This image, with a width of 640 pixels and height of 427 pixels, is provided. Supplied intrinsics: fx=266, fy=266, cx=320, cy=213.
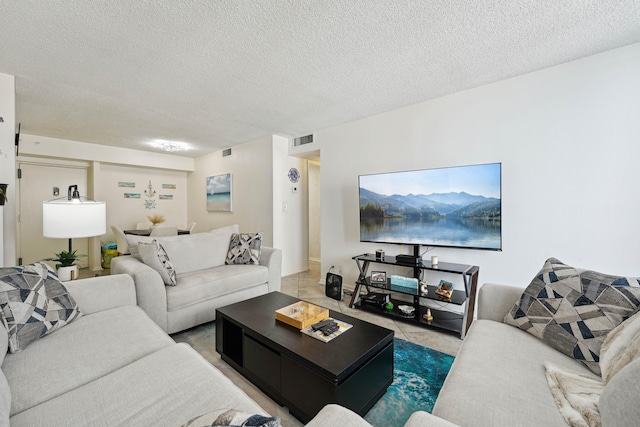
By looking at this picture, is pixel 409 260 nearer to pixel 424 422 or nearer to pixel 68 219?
pixel 424 422

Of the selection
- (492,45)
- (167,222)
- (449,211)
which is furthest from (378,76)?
(167,222)

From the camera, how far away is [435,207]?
106 inches

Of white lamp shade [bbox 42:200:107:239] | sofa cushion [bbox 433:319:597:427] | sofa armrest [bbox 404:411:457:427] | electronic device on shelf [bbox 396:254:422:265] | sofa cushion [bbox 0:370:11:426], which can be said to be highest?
white lamp shade [bbox 42:200:107:239]

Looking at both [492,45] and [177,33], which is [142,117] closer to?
[177,33]

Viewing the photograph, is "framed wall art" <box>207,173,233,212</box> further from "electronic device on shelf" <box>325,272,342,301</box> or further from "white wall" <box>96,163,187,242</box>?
"electronic device on shelf" <box>325,272,342,301</box>

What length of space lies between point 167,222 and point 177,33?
5.12 meters

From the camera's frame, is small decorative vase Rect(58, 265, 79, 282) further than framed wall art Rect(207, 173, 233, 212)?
No

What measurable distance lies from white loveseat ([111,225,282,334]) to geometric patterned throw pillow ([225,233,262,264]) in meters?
0.06

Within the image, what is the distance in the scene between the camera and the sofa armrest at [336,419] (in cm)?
68

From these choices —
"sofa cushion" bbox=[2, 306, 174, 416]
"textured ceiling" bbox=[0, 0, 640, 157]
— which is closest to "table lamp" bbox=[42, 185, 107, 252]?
"sofa cushion" bbox=[2, 306, 174, 416]

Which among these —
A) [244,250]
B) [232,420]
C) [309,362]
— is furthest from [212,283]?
[232,420]

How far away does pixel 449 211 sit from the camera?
2.62 m

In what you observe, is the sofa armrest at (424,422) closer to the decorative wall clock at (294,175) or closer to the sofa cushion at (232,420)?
the sofa cushion at (232,420)

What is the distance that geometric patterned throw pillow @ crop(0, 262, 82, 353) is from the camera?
1289 millimetres
